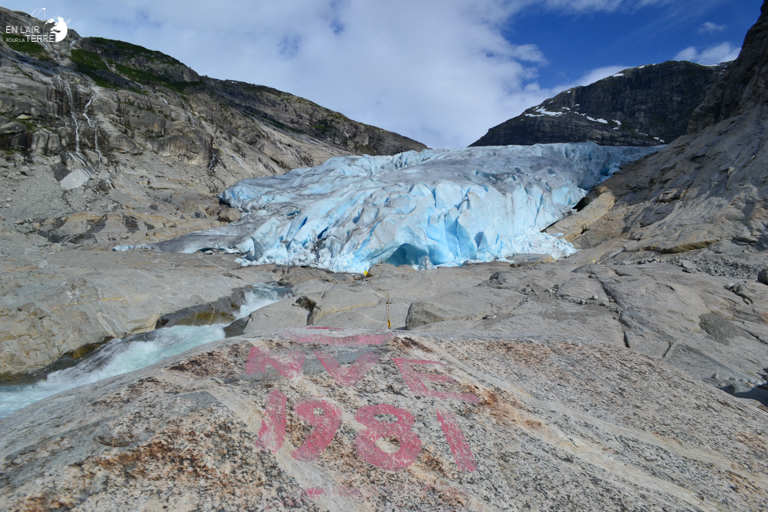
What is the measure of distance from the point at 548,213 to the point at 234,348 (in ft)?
49.3

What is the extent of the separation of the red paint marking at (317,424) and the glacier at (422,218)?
1044 centimetres

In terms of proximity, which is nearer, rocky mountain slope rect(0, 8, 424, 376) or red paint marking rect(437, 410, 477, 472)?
red paint marking rect(437, 410, 477, 472)

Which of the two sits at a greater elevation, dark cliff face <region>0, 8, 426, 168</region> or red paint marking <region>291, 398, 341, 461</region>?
dark cliff face <region>0, 8, 426, 168</region>

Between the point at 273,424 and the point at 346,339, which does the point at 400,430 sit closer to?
the point at 273,424

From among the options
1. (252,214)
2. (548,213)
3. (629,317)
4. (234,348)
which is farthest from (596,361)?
(252,214)

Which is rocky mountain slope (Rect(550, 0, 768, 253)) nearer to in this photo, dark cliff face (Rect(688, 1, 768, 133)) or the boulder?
dark cliff face (Rect(688, 1, 768, 133))

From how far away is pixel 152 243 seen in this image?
43.1 feet

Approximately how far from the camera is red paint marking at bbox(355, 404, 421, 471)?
1.39 m

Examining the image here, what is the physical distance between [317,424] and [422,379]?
56 cm

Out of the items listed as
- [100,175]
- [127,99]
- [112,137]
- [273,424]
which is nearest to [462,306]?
[273,424]

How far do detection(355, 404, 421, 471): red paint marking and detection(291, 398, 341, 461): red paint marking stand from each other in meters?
0.10

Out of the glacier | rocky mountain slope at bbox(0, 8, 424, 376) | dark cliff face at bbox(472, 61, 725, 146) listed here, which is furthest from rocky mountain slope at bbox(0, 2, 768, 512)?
dark cliff face at bbox(472, 61, 725, 146)

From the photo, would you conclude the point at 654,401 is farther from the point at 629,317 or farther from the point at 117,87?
the point at 117,87

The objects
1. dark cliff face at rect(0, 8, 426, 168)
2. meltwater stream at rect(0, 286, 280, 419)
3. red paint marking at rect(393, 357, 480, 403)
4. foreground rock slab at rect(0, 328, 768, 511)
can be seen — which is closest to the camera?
foreground rock slab at rect(0, 328, 768, 511)
